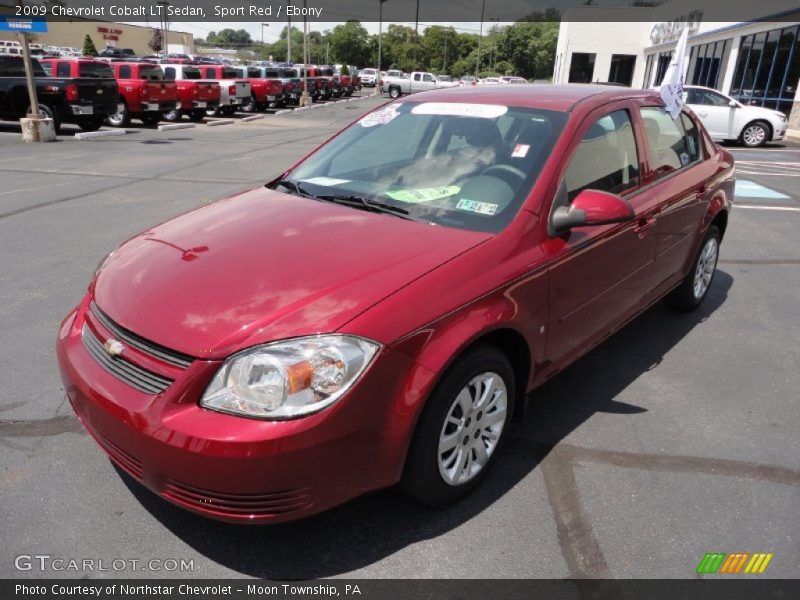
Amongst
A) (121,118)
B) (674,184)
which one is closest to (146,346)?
(674,184)

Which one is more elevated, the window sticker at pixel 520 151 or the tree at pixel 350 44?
the tree at pixel 350 44

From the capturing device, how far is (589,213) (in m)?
2.86

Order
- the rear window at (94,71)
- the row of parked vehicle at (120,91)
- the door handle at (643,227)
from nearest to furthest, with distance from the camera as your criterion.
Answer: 1. the door handle at (643,227)
2. the row of parked vehicle at (120,91)
3. the rear window at (94,71)

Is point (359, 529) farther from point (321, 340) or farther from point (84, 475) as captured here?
point (84, 475)

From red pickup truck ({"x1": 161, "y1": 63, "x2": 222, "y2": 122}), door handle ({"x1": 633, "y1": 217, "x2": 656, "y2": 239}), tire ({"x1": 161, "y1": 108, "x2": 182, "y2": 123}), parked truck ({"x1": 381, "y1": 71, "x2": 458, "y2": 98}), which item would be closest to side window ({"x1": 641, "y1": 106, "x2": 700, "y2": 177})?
door handle ({"x1": 633, "y1": 217, "x2": 656, "y2": 239})

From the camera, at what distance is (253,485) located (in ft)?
6.81

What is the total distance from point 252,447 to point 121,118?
58.2ft

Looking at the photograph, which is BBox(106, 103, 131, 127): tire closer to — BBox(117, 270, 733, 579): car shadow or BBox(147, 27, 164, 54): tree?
BBox(117, 270, 733, 579): car shadow

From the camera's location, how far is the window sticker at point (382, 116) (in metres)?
3.82

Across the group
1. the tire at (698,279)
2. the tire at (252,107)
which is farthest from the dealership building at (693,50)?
the tire at (252,107)

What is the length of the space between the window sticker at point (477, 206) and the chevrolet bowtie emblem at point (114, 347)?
5.24 ft

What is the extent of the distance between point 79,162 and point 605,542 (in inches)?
455

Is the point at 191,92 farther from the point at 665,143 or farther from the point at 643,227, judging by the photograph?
the point at 643,227

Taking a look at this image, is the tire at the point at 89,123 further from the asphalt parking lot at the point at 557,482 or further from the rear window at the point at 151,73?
the asphalt parking lot at the point at 557,482
